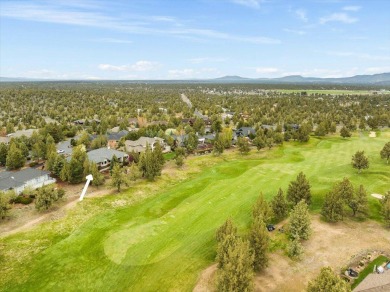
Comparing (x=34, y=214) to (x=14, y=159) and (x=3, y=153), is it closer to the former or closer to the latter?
(x=14, y=159)

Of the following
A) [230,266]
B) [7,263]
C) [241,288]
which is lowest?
[7,263]

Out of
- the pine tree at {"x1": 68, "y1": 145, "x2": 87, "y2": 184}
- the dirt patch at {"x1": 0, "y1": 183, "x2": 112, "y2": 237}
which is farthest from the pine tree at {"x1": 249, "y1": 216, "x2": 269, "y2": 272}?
the pine tree at {"x1": 68, "y1": 145, "x2": 87, "y2": 184}

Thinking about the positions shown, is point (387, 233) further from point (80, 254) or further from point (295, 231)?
point (80, 254)

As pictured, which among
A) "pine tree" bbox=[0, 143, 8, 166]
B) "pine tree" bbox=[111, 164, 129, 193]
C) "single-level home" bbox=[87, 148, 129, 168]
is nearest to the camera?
"pine tree" bbox=[111, 164, 129, 193]

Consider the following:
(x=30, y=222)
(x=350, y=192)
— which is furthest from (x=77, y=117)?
(x=350, y=192)

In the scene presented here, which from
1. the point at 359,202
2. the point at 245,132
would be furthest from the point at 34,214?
the point at 245,132

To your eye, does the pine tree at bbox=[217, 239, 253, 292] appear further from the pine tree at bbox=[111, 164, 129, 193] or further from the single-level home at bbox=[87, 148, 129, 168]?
the single-level home at bbox=[87, 148, 129, 168]
